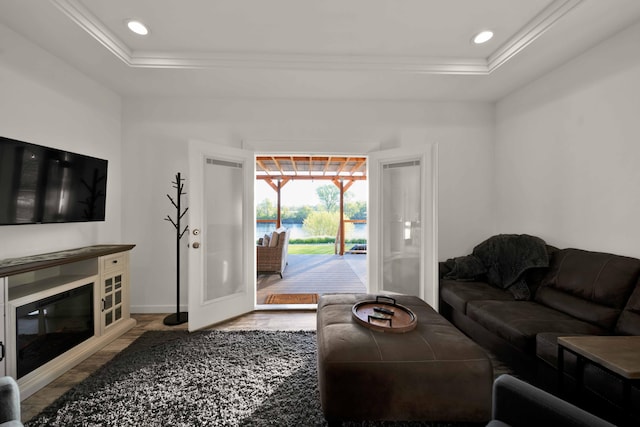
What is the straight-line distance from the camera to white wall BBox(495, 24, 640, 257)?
6.51ft

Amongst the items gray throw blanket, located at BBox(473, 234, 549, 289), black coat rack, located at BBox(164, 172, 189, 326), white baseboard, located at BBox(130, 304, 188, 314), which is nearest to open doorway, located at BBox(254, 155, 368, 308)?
black coat rack, located at BBox(164, 172, 189, 326)

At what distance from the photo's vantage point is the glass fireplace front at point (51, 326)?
1754 millimetres

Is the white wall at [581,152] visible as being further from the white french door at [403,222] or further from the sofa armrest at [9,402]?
the sofa armrest at [9,402]

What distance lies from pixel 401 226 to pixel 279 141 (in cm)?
182

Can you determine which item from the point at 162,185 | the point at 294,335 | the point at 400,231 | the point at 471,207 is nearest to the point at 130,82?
the point at 162,185

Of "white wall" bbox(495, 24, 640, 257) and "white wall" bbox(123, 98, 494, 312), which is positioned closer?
"white wall" bbox(495, 24, 640, 257)

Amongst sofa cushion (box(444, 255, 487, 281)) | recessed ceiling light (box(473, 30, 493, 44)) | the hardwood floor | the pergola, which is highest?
recessed ceiling light (box(473, 30, 493, 44))

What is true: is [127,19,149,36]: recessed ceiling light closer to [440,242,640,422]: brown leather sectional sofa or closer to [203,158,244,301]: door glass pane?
[203,158,244,301]: door glass pane

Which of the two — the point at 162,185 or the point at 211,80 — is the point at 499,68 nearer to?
the point at 211,80

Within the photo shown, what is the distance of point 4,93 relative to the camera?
6.62 ft

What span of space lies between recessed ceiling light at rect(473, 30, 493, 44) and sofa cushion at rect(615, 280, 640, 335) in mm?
2127

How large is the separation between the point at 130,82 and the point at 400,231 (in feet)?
11.3

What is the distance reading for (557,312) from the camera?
6.68 feet

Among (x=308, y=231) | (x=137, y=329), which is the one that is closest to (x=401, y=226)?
(x=137, y=329)
